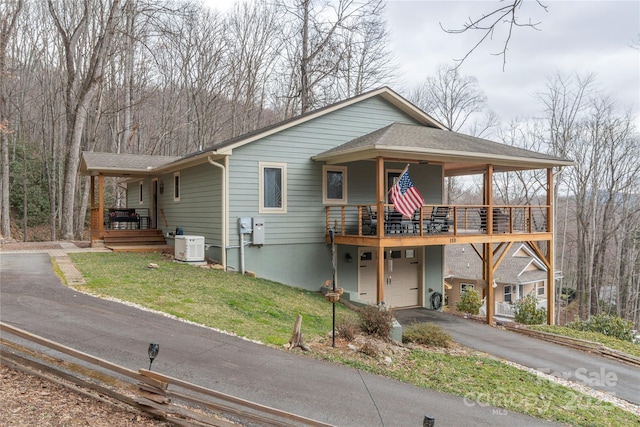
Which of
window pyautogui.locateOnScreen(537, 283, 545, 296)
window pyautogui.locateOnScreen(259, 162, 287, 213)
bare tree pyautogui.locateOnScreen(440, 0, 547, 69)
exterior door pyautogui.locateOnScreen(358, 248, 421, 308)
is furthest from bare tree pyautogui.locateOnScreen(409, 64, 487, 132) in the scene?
bare tree pyautogui.locateOnScreen(440, 0, 547, 69)

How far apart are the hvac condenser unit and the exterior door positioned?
15.8 ft

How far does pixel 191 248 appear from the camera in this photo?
41.5ft

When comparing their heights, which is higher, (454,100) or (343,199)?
(454,100)

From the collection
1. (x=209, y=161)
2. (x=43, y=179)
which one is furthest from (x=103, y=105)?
(x=209, y=161)

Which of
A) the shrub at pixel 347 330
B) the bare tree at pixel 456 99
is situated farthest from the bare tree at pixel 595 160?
the shrub at pixel 347 330

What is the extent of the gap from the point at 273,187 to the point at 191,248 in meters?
2.87

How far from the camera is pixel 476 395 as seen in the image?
6.07 metres

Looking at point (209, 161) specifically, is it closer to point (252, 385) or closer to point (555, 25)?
point (252, 385)

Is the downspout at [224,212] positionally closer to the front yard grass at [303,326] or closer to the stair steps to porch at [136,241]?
the front yard grass at [303,326]

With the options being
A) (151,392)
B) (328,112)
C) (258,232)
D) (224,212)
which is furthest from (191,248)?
(151,392)

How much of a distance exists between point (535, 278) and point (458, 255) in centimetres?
415

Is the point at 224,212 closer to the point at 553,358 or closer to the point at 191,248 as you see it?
the point at 191,248

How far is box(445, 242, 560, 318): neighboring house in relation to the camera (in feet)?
74.7

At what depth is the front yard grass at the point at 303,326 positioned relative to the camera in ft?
20.4
